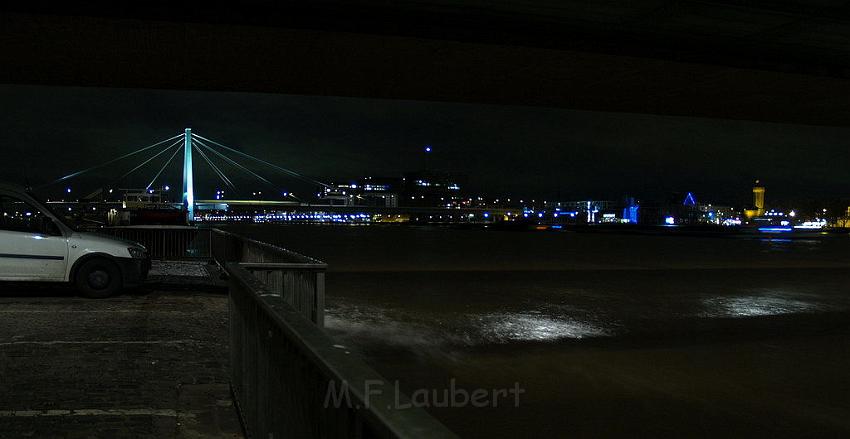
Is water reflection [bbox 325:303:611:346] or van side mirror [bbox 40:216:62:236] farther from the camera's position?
van side mirror [bbox 40:216:62:236]

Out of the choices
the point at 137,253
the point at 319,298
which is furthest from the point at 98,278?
the point at 319,298

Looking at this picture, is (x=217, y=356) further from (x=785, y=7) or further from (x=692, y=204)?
(x=692, y=204)

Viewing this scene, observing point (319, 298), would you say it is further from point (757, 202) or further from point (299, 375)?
point (757, 202)

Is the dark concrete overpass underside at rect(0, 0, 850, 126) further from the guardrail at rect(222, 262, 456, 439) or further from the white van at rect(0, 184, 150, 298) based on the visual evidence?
the guardrail at rect(222, 262, 456, 439)

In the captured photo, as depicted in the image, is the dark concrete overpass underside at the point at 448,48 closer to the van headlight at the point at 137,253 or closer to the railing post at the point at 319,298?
the van headlight at the point at 137,253

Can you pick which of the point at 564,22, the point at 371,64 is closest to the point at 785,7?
the point at 564,22

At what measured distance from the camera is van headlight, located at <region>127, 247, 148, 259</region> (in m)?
12.3

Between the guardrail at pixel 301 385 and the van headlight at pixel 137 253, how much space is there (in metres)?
7.49

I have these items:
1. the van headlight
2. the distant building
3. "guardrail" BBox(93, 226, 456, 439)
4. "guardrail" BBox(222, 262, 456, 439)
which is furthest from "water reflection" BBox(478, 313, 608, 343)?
the distant building

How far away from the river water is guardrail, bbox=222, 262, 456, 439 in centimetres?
30

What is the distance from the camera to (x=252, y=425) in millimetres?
4566

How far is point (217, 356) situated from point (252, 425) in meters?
3.23

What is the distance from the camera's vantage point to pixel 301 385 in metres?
3.10

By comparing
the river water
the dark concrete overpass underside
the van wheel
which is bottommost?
the river water
